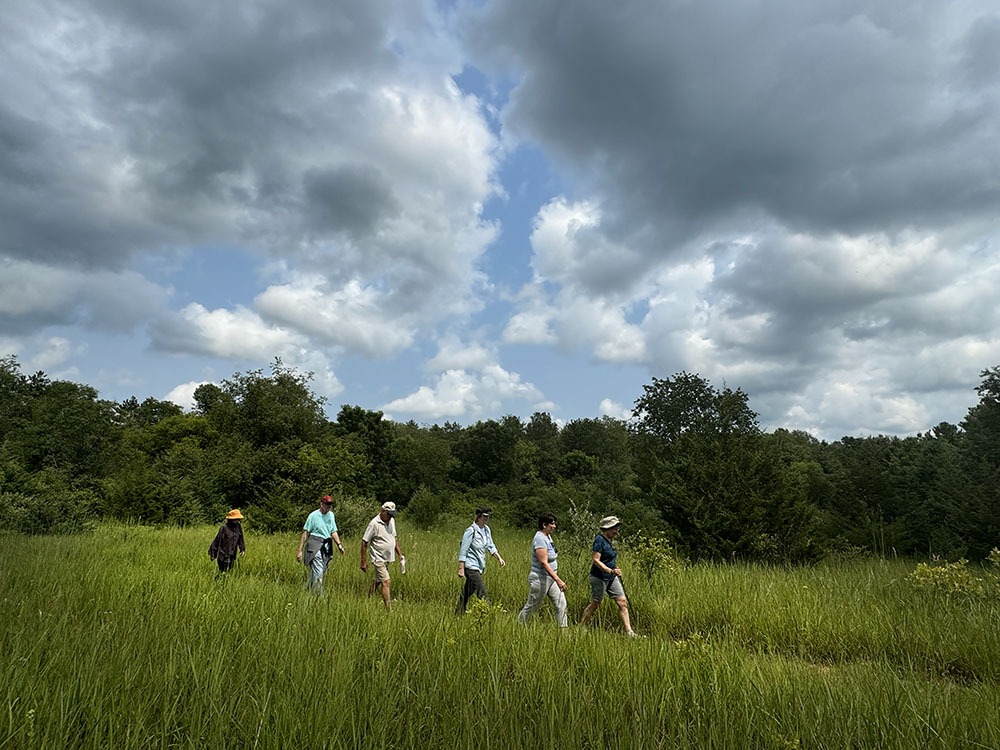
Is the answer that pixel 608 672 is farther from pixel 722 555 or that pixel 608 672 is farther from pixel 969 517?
pixel 969 517

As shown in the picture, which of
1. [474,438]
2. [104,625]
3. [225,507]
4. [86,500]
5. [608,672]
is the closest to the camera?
[608,672]

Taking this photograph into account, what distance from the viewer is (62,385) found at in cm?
5194

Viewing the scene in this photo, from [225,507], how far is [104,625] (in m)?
29.3

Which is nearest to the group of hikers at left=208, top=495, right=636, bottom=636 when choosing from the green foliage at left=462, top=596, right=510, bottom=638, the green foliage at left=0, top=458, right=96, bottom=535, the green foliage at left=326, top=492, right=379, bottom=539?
the green foliage at left=462, top=596, right=510, bottom=638

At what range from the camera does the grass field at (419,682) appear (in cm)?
307

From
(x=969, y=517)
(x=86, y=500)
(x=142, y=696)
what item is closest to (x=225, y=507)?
(x=86, y=500)

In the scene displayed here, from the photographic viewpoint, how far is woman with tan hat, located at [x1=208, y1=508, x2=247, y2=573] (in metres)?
10.5

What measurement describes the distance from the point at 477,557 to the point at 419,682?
18.0ft

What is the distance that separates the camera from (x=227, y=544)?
1065 centimetres

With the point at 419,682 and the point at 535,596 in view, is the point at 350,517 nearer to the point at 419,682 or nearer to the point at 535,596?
the point at 535,596

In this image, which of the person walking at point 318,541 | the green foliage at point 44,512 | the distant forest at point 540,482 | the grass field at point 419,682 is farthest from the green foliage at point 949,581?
the green foliage at point 44,512

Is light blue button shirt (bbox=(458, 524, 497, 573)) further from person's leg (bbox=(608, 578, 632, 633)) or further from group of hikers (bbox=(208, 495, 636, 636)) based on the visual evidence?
person's leg (bbox=(608, 578, 632, 633))

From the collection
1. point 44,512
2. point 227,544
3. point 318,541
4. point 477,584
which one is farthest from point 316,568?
point 44,512

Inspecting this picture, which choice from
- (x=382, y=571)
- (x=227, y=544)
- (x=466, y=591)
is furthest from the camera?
(x=227, y=544)
